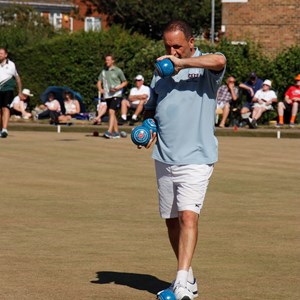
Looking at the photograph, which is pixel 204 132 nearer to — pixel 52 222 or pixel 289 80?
pixel 52 222

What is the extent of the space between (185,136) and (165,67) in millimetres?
494

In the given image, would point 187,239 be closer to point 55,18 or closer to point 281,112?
point 281,112

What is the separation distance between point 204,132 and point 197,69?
37 centimetres

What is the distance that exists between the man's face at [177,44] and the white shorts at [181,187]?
2.17 feet

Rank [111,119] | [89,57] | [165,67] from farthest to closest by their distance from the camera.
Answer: [89,57] < [111,119] < [165,67]

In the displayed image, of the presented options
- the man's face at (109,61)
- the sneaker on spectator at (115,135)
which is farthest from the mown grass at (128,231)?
the man's face at (109,61)

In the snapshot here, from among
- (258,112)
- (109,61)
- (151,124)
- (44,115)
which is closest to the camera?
(151,124)

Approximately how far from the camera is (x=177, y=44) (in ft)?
24.1

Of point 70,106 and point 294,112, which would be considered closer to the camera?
point 294,112

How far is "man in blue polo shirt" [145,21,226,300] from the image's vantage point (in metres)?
7.32

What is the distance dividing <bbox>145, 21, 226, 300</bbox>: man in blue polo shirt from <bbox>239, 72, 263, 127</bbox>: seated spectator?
21.7 metres

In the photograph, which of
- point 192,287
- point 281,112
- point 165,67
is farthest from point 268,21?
point 165,67

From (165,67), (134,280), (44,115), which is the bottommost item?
(44,115)

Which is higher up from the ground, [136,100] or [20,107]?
[136,100]
